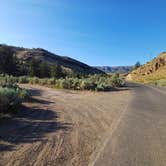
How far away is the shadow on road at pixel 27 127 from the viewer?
621cm

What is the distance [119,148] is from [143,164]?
1.05 metres

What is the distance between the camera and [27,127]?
7.64 m

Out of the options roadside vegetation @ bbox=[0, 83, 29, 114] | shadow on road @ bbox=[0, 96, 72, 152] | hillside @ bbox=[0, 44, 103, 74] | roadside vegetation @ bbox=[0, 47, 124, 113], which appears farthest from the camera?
hillside @ bbox=[0, 44, 103, 74]

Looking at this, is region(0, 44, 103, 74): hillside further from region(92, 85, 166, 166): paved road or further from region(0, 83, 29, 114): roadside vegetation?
region(92, 85, 166, 166): paved road

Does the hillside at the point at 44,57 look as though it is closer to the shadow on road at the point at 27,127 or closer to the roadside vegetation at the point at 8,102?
the roadside vegetation at the point at 8,102

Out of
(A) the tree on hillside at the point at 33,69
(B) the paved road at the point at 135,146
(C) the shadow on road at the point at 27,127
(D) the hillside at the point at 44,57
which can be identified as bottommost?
(B) the paved road at the point at 135,146

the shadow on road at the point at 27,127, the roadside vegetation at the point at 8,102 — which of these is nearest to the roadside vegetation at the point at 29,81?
the roadside vegetation at the point at 8,102

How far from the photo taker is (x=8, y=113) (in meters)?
9.45

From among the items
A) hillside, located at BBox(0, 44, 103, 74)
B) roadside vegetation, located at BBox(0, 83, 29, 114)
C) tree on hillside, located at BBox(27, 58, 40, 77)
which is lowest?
roadside vegetation, located at BBox(0, 83, 29, 114)

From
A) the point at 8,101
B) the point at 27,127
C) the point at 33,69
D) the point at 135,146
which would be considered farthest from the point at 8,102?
the point at 33,69

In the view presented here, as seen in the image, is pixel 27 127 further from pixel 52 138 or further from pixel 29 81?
pixel 29 81

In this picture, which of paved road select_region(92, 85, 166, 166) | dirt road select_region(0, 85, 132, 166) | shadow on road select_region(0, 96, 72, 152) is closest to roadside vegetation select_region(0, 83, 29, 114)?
shadow on road select_region(0, 96, 72, 152)

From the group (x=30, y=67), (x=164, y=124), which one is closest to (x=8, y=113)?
(x=164, y=124)

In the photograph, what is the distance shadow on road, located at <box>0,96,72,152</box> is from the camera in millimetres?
6211
